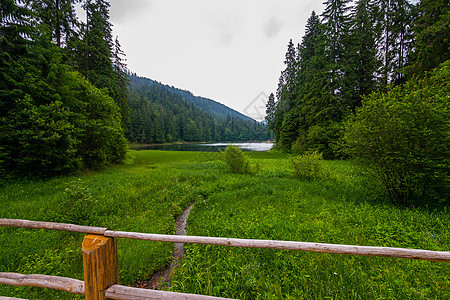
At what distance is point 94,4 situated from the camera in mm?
17438

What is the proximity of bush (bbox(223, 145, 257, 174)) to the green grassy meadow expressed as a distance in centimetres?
501

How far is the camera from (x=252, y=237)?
4383mm

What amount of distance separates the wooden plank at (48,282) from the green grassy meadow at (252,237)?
1.05m

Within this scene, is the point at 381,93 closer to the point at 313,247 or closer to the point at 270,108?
the point at 313,247

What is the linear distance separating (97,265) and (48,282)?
1133 millimetres

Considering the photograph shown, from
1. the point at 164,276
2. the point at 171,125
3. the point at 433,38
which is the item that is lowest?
the point at 164,276

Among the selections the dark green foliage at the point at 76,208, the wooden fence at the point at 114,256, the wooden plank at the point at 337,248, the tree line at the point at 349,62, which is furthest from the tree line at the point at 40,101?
the tree line at the point at 349,62

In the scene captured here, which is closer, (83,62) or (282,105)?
(83,62)

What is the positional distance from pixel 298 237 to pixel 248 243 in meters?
2.85

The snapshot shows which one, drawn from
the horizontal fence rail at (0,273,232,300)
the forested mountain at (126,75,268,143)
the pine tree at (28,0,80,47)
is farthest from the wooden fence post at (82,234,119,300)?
the forested mountain at (126,75,268,143)

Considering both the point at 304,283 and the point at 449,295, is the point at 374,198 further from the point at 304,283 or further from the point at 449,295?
the point at 304,283

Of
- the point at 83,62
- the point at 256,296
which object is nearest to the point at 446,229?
the point at 256,296

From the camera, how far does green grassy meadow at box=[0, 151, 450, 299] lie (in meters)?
2.97

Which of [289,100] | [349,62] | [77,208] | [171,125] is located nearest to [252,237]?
[77,208]
